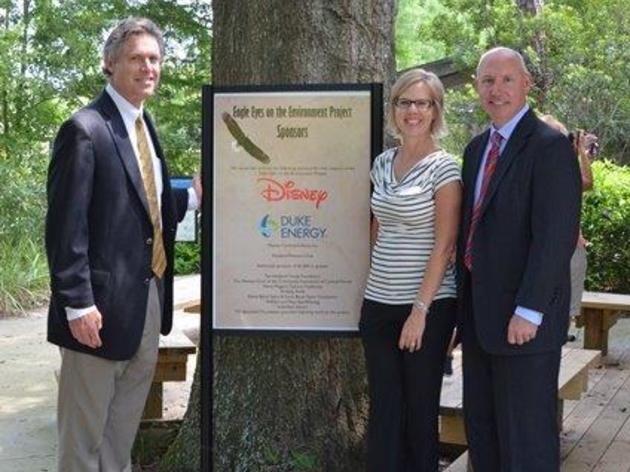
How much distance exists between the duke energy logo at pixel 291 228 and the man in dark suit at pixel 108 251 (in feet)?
1.48

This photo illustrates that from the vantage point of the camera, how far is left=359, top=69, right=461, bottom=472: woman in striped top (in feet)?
11.5

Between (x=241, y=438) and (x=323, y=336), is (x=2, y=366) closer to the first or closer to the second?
(x=241, y=438)

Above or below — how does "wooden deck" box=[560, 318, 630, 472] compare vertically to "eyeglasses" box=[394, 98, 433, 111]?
below

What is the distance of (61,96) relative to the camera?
13195mm

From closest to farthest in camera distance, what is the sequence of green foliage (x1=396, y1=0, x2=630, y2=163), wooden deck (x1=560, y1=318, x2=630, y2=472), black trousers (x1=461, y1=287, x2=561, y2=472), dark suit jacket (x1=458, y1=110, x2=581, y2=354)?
dark suit jacket (x1=458, y1=110, x2=581, y2=354)
black trousers (x1=461, y1=287, x2=561, y2=472)
wooden deck (x1=560, y1=318, x2=630, y2=472)
green foliage (x1=396, y1=0, x2=630, y2=163)

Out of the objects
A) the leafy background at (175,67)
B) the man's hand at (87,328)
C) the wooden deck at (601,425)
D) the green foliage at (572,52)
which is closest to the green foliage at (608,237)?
the leafy background at (175,67)

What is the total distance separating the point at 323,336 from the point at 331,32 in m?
1.34

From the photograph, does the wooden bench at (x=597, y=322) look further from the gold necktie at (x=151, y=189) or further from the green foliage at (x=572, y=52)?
the green foliage at (x=572, y=52)

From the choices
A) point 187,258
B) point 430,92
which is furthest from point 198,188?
point 187,258

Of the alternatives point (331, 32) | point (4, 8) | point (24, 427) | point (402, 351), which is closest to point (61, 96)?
point (4, 8)

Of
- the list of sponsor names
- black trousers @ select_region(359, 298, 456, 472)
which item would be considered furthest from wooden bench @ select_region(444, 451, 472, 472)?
the list of sponsor names

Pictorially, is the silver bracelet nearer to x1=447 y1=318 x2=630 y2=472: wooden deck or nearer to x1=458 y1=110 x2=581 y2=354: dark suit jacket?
x1=458 y1=110 x2=581 y2=354: dark suit jacket

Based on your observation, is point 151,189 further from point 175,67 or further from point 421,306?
point 175,67

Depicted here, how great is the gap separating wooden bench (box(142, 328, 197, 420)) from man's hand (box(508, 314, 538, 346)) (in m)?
2.35
